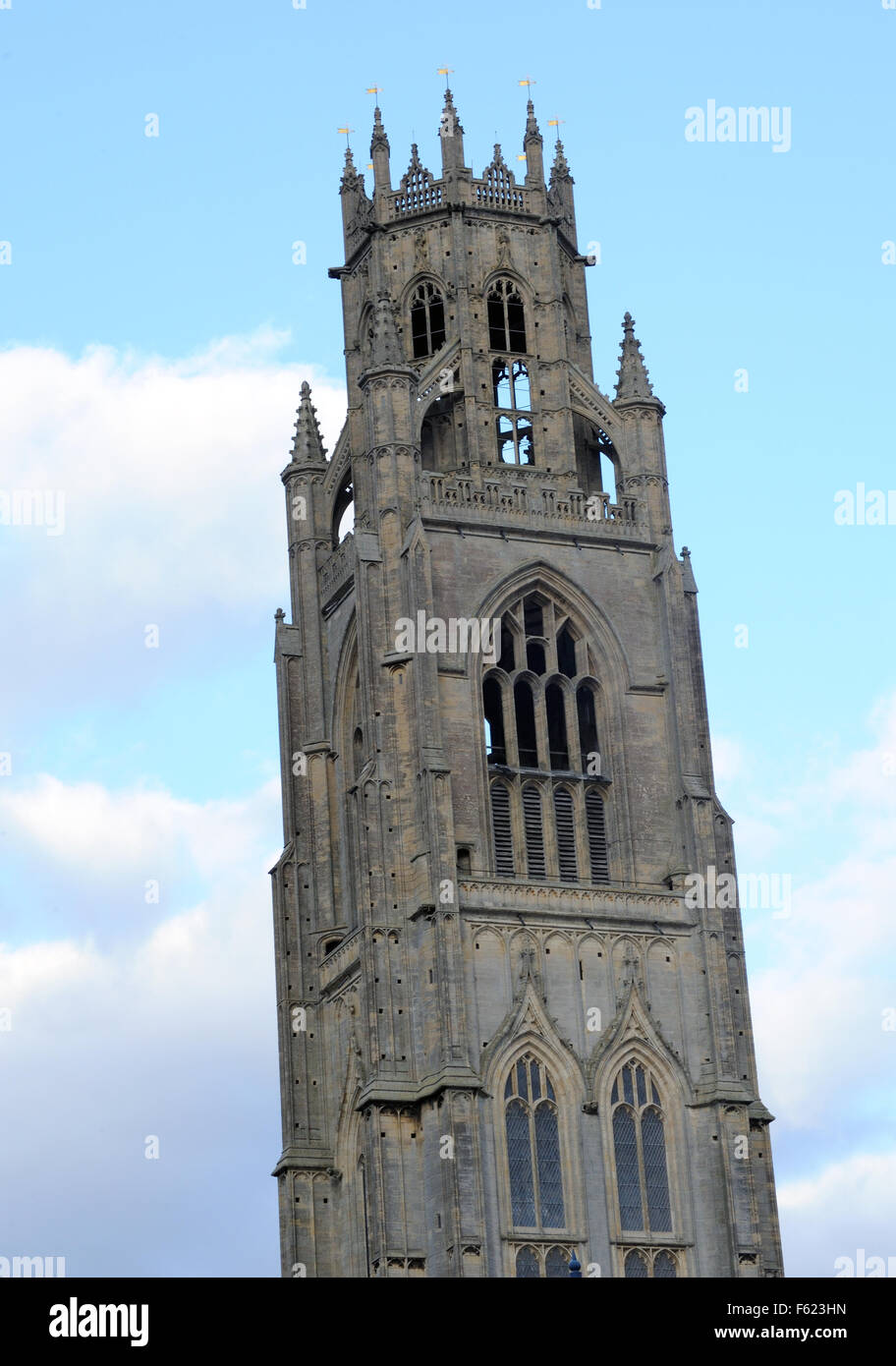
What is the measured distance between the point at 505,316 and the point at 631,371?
13.8 feet

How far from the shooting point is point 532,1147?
72750mm

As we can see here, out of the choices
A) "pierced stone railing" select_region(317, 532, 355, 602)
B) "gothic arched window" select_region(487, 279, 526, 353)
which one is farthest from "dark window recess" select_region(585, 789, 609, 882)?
"gothic arched window" select_region(487, 279, 526, 353)

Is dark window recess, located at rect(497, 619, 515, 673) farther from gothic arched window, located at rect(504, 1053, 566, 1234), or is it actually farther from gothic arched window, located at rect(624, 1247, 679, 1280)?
gothic arched window, located at rect(624, 1247, 679, 1280)

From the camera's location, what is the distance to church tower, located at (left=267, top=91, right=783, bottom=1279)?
7294cm

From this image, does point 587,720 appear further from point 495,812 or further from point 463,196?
point 463,196

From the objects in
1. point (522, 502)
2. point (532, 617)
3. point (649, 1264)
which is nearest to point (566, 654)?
point (532, 617)

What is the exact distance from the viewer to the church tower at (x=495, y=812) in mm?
72938

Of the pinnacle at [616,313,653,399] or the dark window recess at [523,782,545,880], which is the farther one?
the pinnacle at [616,313,653,399]

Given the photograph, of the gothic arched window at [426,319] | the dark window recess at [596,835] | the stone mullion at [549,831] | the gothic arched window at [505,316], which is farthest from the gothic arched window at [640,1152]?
the gothic arched window at [426,319]

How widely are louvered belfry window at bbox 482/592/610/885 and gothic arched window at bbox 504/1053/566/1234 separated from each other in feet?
19.8

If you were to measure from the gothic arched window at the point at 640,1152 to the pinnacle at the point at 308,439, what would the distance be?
73.9 feet

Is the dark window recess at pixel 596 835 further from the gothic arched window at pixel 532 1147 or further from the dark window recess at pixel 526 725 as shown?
the gothic arched window at pixel 532 1147
